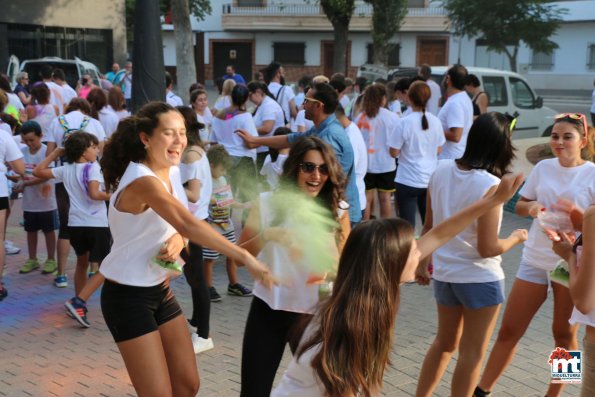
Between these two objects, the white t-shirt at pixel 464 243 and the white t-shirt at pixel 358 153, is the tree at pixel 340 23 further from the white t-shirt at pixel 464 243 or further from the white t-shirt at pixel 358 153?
the white t-shirt at pixel 464 243

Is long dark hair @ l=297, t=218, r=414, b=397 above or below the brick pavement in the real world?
above

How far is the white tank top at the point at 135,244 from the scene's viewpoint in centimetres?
351

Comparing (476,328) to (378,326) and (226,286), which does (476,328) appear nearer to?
(378,326)

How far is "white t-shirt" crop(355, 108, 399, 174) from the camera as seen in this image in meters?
8.70

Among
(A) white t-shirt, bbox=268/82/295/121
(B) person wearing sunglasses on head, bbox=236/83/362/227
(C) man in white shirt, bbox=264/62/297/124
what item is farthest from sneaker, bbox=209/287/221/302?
(A) white t-shirt, bbox=268/82/295/121

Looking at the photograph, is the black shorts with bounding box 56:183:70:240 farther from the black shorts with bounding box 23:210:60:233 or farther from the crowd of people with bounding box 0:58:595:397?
the crowd of people with bounding box 0:58:595:397

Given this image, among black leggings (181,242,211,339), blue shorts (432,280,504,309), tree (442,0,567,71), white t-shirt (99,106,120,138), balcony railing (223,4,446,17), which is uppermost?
balcony railing (223,4,446,17)

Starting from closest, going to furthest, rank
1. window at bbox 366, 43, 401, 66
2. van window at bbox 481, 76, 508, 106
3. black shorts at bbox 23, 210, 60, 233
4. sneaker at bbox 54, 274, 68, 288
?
1. sneaker at bbox 54, 274, 68, 288
2. black shorts at bbox 23, 210, 60, 233
3. van window at bbox 481, 76, 508, 106
4. window at bbox 366, 43, 401, 66

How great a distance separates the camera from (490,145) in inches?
156

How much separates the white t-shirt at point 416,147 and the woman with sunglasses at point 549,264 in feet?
10.9

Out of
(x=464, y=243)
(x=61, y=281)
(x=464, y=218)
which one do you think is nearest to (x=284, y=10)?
(x=61, y=281)

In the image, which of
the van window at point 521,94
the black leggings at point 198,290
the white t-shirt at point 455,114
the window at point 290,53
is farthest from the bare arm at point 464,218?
the window at point 290,53

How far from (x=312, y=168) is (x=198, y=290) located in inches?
79.3

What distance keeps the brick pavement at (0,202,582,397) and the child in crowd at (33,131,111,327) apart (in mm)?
493
